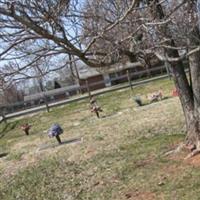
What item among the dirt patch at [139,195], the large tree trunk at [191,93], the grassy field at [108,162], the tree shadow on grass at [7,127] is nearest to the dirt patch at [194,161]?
the grassy field at [108,162]

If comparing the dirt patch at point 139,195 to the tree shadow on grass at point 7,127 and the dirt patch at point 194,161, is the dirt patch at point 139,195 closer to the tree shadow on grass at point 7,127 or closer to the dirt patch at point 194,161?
the dirt patch at point 194,161

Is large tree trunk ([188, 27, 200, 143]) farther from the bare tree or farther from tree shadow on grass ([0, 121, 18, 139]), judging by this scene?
tree shadow on grass ([0, 121, 18, 139])

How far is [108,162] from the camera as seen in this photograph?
32.5 ft

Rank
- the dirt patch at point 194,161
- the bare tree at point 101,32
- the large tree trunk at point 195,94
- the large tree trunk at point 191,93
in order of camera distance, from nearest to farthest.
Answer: the bare tree at point 101,32
the dirt patch at point 194,161
the large tree trunk at point 195,94
the large tree trunk at point 191,93

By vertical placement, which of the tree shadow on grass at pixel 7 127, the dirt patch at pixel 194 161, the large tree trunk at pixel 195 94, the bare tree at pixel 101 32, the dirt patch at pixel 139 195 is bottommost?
the dirt patch at pixel 139 195

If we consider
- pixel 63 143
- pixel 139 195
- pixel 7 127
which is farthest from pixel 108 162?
pixel 7 127

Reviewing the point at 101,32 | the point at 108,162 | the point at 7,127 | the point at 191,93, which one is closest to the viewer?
the point at 101,32

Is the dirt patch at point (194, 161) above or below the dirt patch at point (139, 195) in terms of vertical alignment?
above

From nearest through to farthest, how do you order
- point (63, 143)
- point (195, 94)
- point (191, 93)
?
point (195, 94), point (191, 93), point (63, 143)

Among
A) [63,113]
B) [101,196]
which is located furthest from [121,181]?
[63,113]

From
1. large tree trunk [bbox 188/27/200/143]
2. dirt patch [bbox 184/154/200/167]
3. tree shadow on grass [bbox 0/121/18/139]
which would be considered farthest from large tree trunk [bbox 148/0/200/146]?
tree shadow on grass [bbox 0/121/18/139]

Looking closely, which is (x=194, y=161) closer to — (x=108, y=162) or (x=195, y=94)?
(x=195, y=94)

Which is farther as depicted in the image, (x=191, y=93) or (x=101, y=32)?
(x=191, y=93)

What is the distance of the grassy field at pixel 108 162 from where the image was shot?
26.0 ft
